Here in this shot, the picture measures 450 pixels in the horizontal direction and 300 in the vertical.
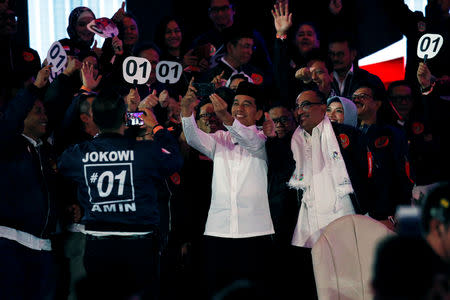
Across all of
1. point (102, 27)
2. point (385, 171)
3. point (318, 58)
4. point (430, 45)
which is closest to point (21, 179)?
point (102, 27)

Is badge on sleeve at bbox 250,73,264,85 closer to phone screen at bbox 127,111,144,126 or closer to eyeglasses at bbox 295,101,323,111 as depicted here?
eyeglasses at bbox 295,101,323,111

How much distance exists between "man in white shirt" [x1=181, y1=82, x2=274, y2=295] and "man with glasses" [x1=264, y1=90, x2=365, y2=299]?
18 centimetres

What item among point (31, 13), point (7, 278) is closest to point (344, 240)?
point (7, 278)

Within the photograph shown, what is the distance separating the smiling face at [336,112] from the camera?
467 cm

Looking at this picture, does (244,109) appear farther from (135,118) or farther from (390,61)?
(390,61)

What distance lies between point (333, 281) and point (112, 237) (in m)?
1.36

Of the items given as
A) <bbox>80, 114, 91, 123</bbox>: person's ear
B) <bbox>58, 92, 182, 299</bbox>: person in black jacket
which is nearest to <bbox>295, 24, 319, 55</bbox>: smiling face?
<bbox>80, 114, 91, 123</bbox>: person's ear

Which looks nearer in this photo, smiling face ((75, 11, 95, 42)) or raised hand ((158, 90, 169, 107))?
raised hand ((158, 90, 169, 107))

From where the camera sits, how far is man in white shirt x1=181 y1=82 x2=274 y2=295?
4121 millimetres

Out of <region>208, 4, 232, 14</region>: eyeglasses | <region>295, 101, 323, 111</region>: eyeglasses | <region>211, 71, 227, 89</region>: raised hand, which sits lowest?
<region>295, 101, 323, 111</region>: eyeglasses

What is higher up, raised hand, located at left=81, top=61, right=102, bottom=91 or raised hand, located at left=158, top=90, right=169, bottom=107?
raised hand, located at left=81, top=61, right=102, bottom=91

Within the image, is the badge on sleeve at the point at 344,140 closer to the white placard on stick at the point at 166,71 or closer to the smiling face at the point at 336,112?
the smiling face at the point at 336,112

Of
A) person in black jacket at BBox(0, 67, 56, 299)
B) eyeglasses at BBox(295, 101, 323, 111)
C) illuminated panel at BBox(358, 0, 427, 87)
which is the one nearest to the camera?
person in black jacket at BBox(0, 67, 56, 299)

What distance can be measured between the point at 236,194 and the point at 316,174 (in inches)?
23.6
